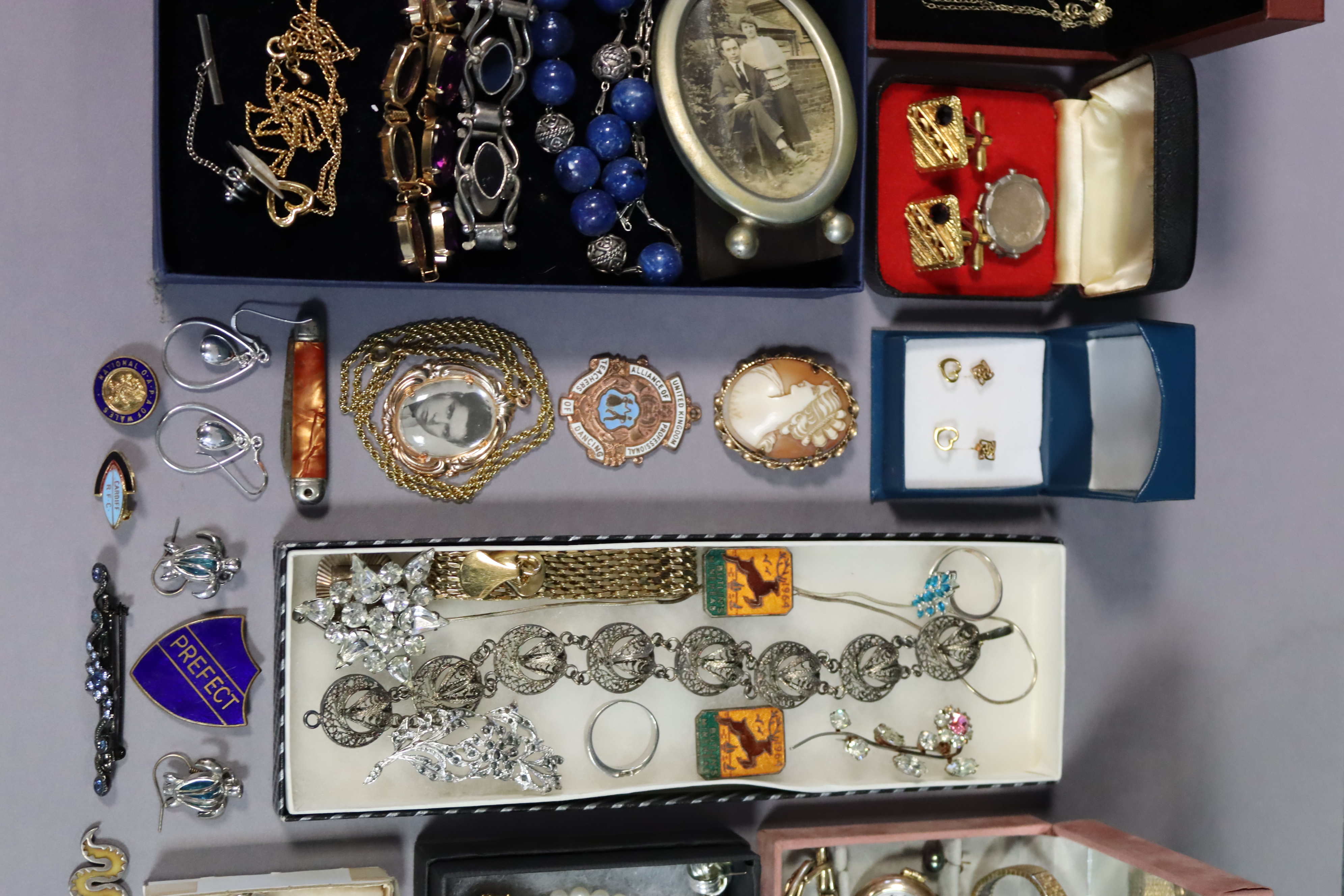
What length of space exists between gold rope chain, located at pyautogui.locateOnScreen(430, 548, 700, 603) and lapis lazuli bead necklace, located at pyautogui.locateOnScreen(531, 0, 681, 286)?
60cm

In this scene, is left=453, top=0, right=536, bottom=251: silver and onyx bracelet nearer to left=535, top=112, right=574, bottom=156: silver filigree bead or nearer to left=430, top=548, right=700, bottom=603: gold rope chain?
left=535, top=112, right=574, bottom=156: silver filigree bead

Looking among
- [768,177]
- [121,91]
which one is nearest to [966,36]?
[768,177]

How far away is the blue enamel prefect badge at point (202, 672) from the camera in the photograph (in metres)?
2.14

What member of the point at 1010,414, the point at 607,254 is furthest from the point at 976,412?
the point at 607,254

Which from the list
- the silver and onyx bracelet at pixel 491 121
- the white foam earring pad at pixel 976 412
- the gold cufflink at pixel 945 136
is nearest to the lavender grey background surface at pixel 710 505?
the white foam earring pad at pixel 976 412

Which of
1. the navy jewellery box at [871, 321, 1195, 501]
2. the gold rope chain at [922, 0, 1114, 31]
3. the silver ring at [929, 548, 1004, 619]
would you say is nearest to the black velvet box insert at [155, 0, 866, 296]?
the navy jewellery box at [871, 321, 1195, 501]

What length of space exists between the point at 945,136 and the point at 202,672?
2.01 m

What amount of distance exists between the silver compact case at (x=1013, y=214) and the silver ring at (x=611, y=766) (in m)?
1.32

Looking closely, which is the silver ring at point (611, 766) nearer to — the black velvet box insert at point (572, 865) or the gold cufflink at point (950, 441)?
the black velvet box insert at point (572, 865)

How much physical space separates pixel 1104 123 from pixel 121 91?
7.12 feet

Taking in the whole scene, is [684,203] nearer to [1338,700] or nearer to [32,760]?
[32,760]

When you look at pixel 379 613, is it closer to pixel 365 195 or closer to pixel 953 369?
pixel 365 195

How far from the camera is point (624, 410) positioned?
7.39 feet

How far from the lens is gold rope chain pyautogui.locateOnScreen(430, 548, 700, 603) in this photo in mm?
2166
